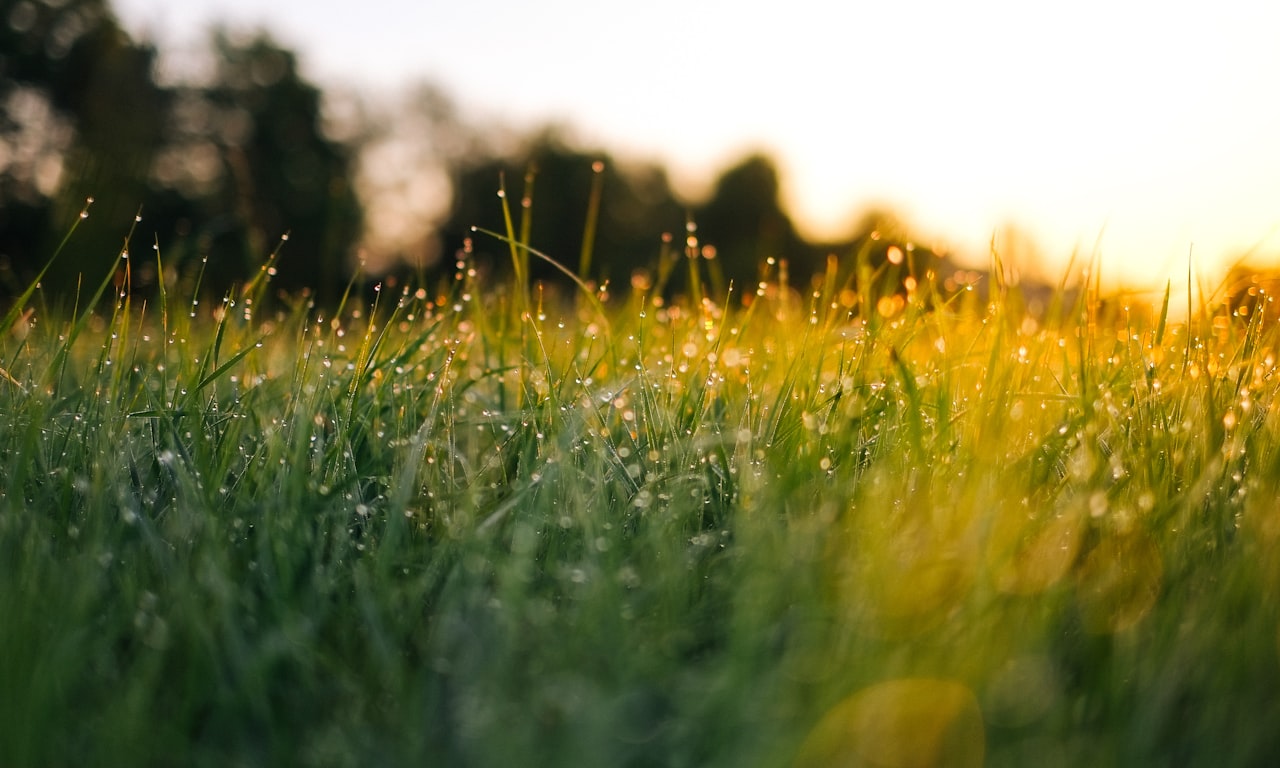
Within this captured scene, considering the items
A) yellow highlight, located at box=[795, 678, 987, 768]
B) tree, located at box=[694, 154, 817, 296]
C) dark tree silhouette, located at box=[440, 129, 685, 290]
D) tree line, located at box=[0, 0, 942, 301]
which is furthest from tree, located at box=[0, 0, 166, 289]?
yellow highlight, located at box=[795, 678, 987, 768]

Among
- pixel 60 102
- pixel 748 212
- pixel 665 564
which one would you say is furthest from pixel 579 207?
pixel 665 564

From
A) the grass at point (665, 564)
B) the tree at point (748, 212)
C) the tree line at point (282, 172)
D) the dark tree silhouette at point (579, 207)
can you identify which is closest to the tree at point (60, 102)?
the tree line at point (282, 172)

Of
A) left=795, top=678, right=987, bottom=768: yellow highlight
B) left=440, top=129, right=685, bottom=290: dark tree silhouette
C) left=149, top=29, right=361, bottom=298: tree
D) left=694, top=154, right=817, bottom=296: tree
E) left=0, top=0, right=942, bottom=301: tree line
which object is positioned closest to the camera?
left=795, top=678, right=987, bottom=768: yellow highlight

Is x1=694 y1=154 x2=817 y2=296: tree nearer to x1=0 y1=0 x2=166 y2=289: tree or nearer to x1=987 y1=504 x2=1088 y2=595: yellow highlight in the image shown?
x1=0 y1=0 x2=166 y2=289: tree

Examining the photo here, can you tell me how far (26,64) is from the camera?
71.1ft

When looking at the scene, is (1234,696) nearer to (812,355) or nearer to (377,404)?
(812,355)

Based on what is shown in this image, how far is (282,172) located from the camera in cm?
2502

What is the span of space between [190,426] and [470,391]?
2.20 ft

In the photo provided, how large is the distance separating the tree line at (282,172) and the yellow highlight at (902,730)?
16.1 meters

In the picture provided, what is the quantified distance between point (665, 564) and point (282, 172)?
26202 mm

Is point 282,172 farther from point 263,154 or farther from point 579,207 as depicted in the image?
point 579,207

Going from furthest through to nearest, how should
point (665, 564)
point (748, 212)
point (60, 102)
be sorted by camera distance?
point (748, 212) → point (60, 102) → point (665, 564)

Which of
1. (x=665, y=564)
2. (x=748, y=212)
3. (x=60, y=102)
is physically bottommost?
(x=748, y=212)

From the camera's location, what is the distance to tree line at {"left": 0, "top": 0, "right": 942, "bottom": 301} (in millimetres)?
21125
